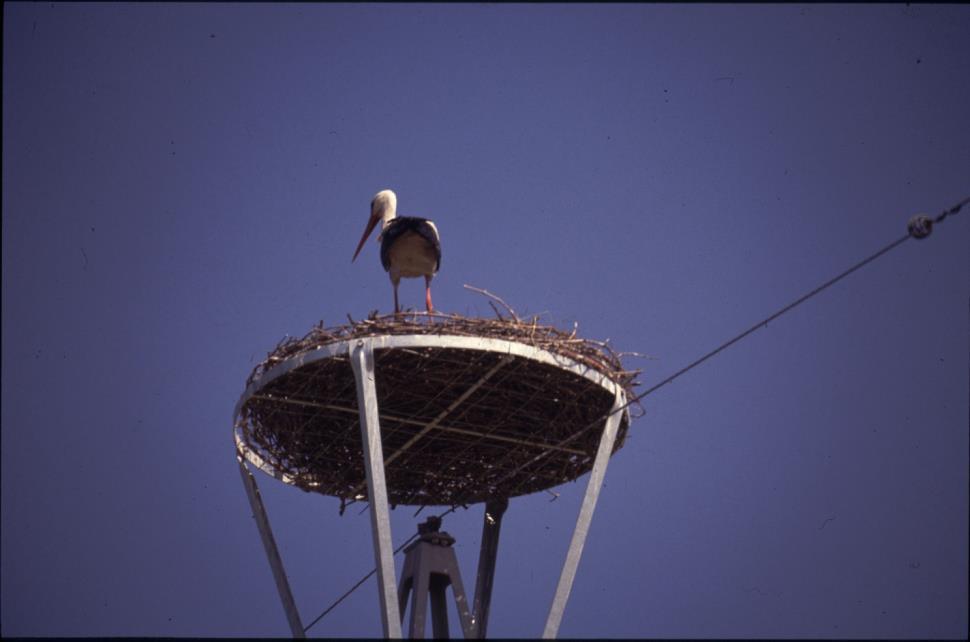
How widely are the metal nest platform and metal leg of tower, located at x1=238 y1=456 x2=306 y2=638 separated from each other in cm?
26

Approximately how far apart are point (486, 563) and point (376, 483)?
3128 millimetres

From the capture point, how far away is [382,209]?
20.6 m

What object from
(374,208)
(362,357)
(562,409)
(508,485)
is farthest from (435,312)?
(374,208)

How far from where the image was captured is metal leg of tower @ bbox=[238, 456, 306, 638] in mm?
17297

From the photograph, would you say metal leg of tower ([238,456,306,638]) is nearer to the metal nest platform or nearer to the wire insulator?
the metal nest platform

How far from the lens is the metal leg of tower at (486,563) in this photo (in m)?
17.7

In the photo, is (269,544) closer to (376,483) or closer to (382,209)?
(376,483)

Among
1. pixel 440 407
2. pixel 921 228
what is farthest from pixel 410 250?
pixel 921 228

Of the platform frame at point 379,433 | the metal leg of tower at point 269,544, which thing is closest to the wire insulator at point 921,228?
the platform frame at point 379,433

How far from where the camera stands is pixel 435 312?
16047 mm

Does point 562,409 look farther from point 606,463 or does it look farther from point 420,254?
point 420,254

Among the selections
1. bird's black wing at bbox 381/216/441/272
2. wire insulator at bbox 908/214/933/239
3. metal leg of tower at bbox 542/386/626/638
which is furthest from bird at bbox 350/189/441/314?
wire insulator at bbox 908/214/933/239

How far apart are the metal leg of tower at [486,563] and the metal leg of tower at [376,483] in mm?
2431

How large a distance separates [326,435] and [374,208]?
444 centimetres
